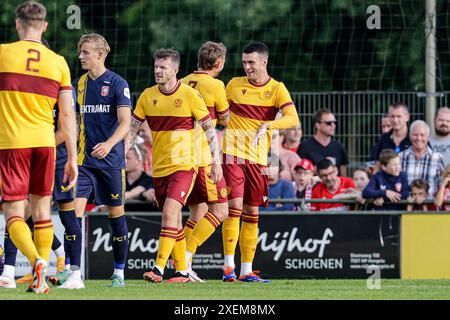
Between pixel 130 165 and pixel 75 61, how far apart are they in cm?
615

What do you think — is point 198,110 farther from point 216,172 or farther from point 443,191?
point 443,191

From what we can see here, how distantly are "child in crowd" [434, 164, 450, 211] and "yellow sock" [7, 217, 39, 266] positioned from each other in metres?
6.29

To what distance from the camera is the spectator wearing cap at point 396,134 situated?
15.9 m

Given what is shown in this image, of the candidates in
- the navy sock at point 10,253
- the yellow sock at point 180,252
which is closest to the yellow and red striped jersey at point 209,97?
the yellow sock at point 180,252

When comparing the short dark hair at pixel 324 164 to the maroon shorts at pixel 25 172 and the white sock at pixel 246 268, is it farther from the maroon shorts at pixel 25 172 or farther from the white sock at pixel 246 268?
the maroon shorts at pixel 25 172

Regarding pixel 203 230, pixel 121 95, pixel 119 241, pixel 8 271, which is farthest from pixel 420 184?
pixel 8 271

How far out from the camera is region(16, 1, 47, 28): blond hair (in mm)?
9273

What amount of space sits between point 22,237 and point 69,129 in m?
0.92

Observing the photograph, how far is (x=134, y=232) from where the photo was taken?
1517 centimetres

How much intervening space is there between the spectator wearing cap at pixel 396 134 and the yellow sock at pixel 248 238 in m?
3.57

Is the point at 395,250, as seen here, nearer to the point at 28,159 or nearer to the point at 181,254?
the point at 181,254

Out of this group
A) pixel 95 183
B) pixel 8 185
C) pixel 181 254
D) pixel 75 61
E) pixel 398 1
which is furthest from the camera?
pixel 75 61

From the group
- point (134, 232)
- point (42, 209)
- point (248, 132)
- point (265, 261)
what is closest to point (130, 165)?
point (134, 232)
